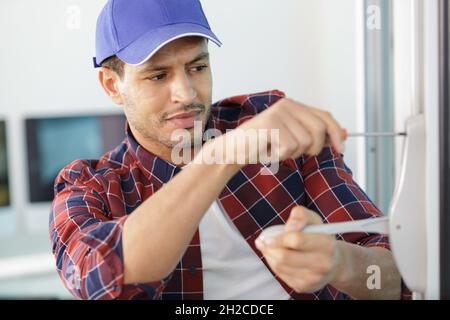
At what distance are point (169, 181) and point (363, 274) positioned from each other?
12.6 inches

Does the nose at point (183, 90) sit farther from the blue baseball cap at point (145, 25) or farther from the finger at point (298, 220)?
the finger at point (298, 220)

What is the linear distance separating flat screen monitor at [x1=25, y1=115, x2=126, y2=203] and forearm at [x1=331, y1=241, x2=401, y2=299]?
1.54 metres

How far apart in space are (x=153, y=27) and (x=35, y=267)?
4.84 feet

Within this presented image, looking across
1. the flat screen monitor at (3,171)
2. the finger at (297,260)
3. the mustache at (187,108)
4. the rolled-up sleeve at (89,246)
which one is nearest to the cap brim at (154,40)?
the mustache at (187,108)

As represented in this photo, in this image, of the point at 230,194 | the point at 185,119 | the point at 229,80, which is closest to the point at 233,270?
the point at 230,194

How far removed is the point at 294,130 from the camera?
2.32 ft

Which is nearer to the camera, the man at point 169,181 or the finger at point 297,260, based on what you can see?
the finger at point 297,260

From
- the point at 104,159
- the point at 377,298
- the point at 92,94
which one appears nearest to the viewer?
the point at 377,298

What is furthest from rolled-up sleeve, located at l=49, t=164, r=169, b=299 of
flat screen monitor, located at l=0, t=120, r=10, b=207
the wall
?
flat screen monitor, located at l=0, t=120, r=10, b=207

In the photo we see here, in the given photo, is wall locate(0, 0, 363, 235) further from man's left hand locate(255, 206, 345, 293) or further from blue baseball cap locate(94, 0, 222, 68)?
man's left hand locate(255, 206, 345, 293)

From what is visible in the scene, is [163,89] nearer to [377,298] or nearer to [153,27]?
[153,27]

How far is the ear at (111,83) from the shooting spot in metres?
1.21

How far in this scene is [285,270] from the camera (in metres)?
0.73

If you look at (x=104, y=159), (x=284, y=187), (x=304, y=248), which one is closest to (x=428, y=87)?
(x=304, y=248)
